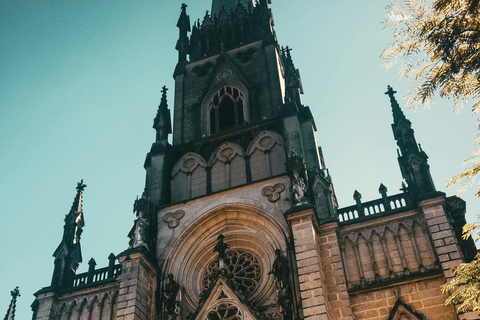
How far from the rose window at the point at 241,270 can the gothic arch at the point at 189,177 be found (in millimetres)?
3444

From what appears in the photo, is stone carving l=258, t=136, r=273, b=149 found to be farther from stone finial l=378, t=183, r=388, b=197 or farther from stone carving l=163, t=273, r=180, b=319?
stone carving l=163, t=273, r=180, b=319

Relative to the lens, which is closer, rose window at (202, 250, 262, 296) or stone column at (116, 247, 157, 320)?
stone column at (116, 247, 157, 320)

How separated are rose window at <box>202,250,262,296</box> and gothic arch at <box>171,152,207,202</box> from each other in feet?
11.3

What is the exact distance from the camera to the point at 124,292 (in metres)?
17.8

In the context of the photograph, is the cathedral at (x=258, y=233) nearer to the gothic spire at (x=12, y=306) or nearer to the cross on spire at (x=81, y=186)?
the cross on spire at (x=81, y=186)

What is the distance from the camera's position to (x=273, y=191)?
20.0 m

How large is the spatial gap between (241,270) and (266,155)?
5318 mm

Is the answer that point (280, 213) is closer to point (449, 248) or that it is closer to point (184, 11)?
point (449, 248)

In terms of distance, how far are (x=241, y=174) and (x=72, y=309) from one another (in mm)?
8276

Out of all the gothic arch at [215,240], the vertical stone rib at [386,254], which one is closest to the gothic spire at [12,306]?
the gothic arch at [215,240]

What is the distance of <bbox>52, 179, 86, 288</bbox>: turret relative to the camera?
20797 millimetres

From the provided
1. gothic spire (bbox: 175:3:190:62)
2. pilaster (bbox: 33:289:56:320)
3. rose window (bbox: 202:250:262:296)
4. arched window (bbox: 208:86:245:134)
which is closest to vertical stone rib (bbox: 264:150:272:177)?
arched window (bbox: 208:86:245:134)

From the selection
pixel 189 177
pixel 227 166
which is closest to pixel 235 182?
pixel 227 166

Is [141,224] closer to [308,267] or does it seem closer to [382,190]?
[308,267]
